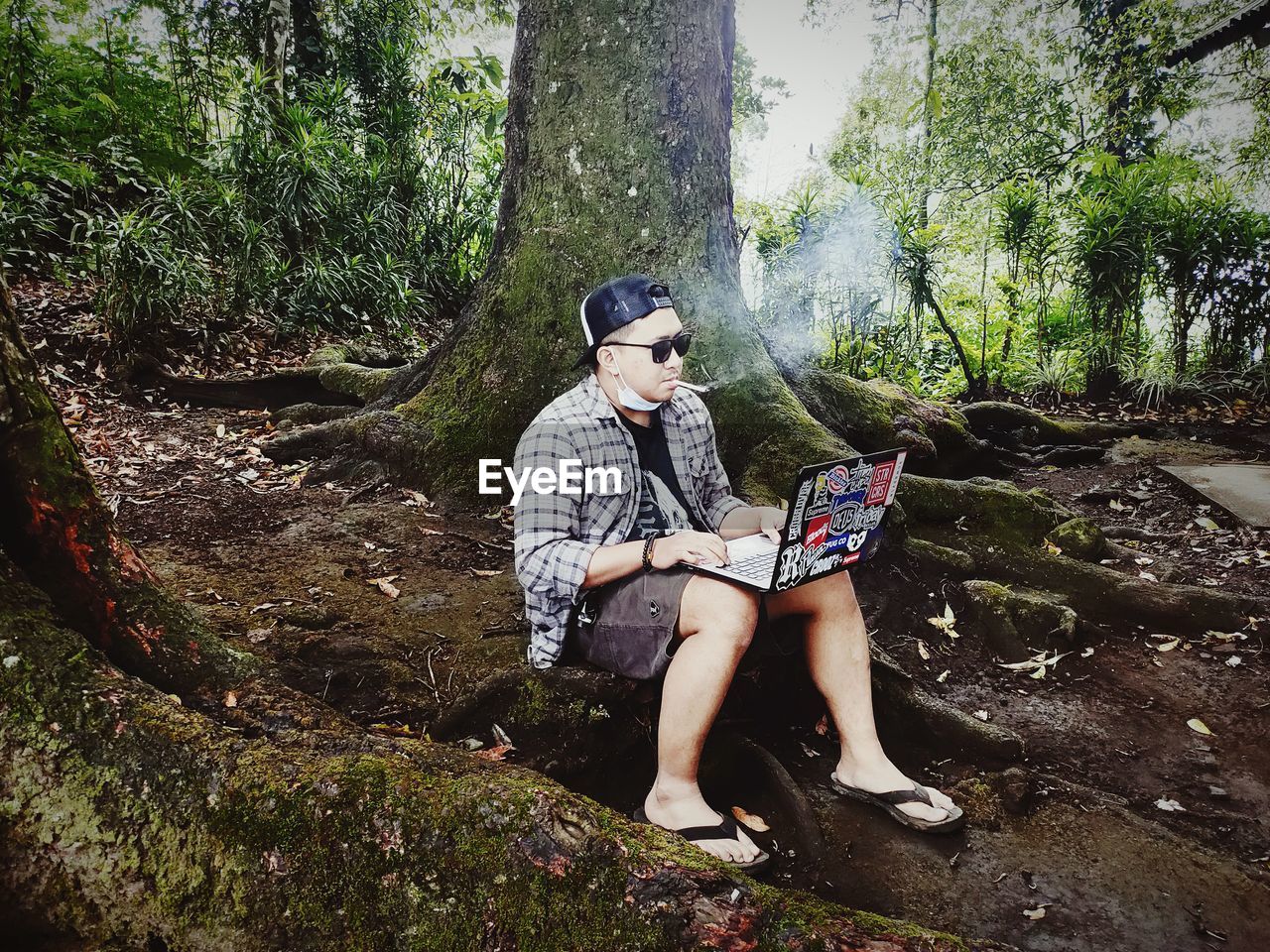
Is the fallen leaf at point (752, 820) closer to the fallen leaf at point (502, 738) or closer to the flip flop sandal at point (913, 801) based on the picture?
the flip flop sandal at point (913, 801)

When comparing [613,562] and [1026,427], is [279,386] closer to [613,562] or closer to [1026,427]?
[613,562]

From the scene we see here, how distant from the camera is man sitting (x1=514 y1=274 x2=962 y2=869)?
207 cm

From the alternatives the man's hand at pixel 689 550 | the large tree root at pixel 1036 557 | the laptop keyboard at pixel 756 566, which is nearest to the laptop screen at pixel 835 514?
the laptop keyboard at pixel 756 566

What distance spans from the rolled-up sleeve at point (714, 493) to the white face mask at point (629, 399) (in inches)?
12.6

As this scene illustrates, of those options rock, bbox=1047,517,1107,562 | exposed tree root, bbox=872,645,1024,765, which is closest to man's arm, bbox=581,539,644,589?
exposed tree root, bbox=872,645,1024,765

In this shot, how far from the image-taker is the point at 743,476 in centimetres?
383

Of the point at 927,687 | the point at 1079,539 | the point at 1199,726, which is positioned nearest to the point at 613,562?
the point at 927,687

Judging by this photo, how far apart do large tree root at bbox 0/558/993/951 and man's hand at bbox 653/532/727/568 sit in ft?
2.72

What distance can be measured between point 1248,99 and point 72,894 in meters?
15.2

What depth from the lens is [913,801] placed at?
227 centimetres

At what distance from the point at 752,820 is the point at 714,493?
44.5 inches

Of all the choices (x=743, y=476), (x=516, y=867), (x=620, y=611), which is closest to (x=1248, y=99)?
(x=743, y=476)

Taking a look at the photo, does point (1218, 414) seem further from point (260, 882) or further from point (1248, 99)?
point (260, 882)

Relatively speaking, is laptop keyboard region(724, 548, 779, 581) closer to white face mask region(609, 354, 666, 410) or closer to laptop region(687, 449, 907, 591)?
laptop region(687, 449, 907, 591)
